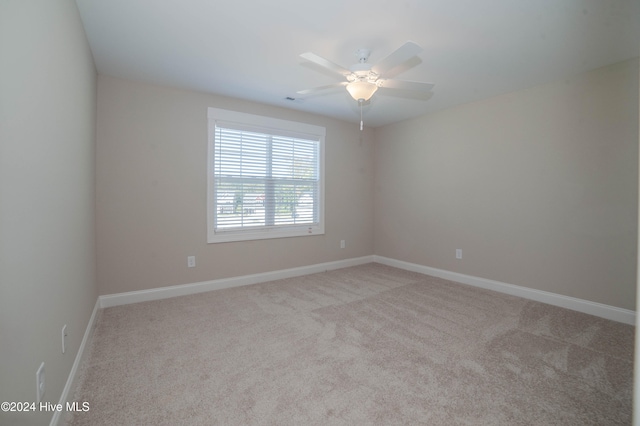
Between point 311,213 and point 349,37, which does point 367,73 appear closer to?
point 349,37

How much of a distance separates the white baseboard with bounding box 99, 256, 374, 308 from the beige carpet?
15 centimetres

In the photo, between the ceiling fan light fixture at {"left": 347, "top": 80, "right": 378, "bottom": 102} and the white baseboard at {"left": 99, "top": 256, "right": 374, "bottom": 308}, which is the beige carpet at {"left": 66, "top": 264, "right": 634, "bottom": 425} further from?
the ceiling fan light fixture at {"left": 347, "top": 80, "right": 378, "bottom": 102}

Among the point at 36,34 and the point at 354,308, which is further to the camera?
the point at 354,308

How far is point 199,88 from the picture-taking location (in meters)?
3.36

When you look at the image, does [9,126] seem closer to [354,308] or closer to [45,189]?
[45,189]

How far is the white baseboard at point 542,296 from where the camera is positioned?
2.72 m

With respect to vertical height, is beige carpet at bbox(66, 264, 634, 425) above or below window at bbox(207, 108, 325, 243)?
below

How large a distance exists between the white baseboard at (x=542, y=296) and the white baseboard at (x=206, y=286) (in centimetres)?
146

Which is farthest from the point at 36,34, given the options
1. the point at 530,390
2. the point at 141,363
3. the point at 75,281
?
the point at 530,390

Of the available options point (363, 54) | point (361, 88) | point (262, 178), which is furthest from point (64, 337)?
point (363, 54)

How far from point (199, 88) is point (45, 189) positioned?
2.42m

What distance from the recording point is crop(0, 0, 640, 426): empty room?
151cm

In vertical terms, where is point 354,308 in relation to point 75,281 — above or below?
below

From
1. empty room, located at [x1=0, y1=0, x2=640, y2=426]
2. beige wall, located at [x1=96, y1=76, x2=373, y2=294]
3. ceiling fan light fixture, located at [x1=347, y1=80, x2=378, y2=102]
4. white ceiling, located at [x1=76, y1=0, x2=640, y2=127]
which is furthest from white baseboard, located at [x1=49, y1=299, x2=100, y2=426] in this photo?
ceiling fan light fixture, located at [x1=347, y1=80, x2=378, y2=102]
